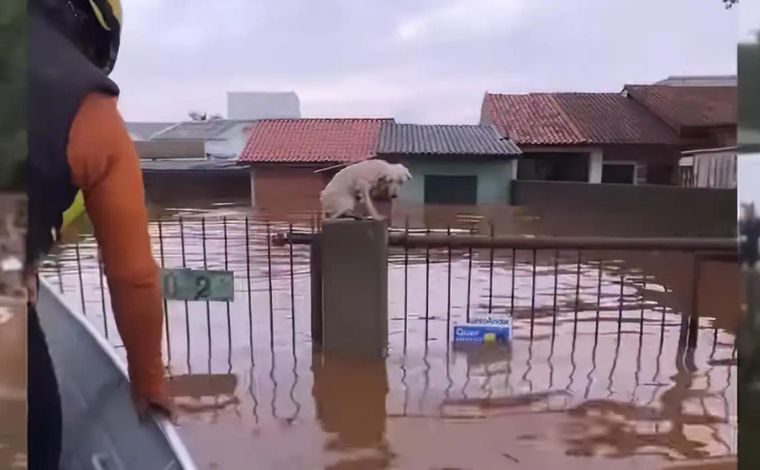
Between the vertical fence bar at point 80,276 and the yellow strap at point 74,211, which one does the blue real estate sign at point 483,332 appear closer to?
the vertical fence bar at point 80,276

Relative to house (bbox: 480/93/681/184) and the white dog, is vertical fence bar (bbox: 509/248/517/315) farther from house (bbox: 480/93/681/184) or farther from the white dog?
house (bbox: 480/93/681/184)

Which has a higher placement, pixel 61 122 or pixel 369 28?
pixel 369 28

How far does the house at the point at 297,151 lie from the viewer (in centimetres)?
164

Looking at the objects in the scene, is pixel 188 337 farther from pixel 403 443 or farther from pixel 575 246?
pixel 575 246

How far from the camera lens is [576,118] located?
1.70 m

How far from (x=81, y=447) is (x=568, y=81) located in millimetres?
1239

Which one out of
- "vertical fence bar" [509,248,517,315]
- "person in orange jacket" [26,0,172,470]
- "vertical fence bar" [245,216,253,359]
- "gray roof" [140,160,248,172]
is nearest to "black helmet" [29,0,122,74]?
"person in orange jacket" [26,0,172,470]

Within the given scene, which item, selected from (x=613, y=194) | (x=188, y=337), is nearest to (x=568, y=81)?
(x=613, y=194)

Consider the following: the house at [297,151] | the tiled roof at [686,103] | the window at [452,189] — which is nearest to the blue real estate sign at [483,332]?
the window at [452,189]

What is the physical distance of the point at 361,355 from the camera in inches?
117

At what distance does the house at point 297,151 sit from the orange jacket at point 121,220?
0.43 meters

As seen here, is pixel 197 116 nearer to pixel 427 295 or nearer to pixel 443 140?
pixel 443 140

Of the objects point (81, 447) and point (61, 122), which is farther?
point (81, 447)

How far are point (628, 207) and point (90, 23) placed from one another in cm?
156
